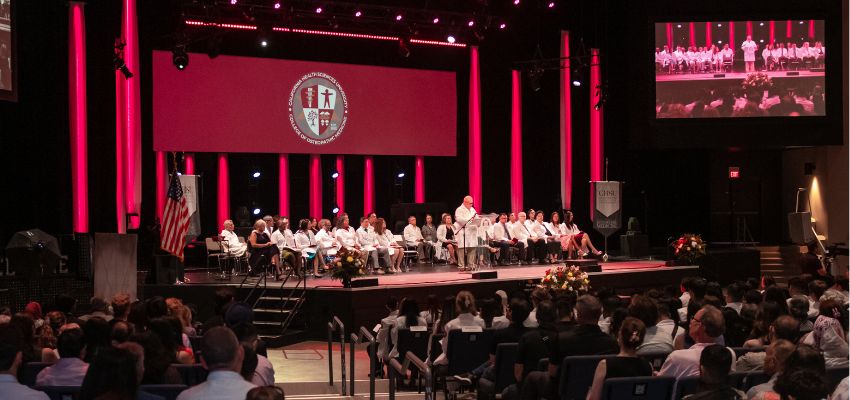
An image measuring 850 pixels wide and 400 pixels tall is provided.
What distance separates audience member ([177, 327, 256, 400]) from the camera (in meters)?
3.50

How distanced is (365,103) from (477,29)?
2610 millimetres

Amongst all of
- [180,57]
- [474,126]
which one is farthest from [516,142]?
[180,57]

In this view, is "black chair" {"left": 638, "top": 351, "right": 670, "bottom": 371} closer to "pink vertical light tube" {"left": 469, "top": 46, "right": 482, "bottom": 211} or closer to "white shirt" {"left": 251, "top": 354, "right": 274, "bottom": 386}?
"white shirt" {"left": 251, "top": 354, "right": 274, "bottom": 386}

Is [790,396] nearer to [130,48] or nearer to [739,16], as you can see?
[130,48]

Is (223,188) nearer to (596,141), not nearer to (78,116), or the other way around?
(78,116)

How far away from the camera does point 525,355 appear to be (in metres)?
5.63

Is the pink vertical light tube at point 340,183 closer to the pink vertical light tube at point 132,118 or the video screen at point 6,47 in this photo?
the pink vertical light tube at point 132,118

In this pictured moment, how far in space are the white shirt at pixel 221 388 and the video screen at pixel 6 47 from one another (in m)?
9.24

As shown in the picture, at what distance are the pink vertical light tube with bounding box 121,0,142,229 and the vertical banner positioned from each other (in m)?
7.98

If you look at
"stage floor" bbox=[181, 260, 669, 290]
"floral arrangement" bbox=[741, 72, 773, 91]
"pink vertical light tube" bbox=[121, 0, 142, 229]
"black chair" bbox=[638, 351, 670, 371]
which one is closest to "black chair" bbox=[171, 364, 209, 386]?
"black chair" bbox=[638, 351, 670, 371]

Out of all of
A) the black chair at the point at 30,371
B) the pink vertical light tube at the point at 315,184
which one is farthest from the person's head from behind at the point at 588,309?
the pink vertical light tube at the point at 315,184

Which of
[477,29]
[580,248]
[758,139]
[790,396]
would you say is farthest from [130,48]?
[790,396]

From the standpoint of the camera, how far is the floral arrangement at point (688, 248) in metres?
16.8

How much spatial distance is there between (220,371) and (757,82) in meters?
17.6
